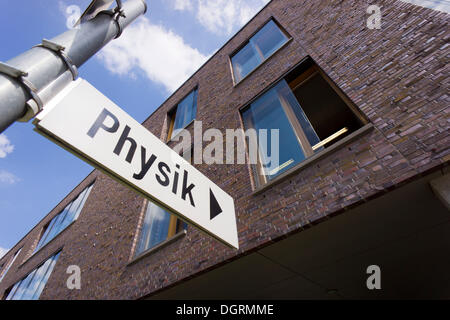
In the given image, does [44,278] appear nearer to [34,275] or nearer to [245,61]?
[34,275]

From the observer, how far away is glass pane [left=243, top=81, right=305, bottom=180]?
4.27 m

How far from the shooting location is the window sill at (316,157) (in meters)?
3.34

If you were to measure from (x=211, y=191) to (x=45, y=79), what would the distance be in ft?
5.51


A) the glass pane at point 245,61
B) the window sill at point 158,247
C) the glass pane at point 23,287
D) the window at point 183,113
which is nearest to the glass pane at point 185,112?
the window at point 183,113

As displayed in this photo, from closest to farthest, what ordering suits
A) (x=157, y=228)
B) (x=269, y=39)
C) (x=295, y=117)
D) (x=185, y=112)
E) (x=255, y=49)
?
(x=295, y=117)
(x=157, y=228)
(x=269, y=39)
(x=255, y=49)
(x=185, y=112)

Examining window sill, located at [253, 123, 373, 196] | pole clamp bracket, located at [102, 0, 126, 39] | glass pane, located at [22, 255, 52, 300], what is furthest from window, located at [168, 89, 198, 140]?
glass pane, located at [22, 255, 52, 300]

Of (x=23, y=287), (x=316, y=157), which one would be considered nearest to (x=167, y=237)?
(x=316, y=157)

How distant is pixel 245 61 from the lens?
780 cm

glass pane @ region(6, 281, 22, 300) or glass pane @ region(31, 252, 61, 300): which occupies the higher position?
Answer: glass pane @ region(6, 281, 22, 300)

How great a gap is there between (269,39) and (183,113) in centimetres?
392

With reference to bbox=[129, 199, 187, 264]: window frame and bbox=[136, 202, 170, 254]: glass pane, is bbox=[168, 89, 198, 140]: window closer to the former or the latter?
bbox=[136, 202, 170, 254]: glass pane

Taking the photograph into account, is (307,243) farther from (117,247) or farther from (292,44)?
A: (117,247)

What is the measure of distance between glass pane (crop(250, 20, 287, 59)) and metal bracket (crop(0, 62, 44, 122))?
6.32m

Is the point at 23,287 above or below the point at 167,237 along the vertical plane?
above
